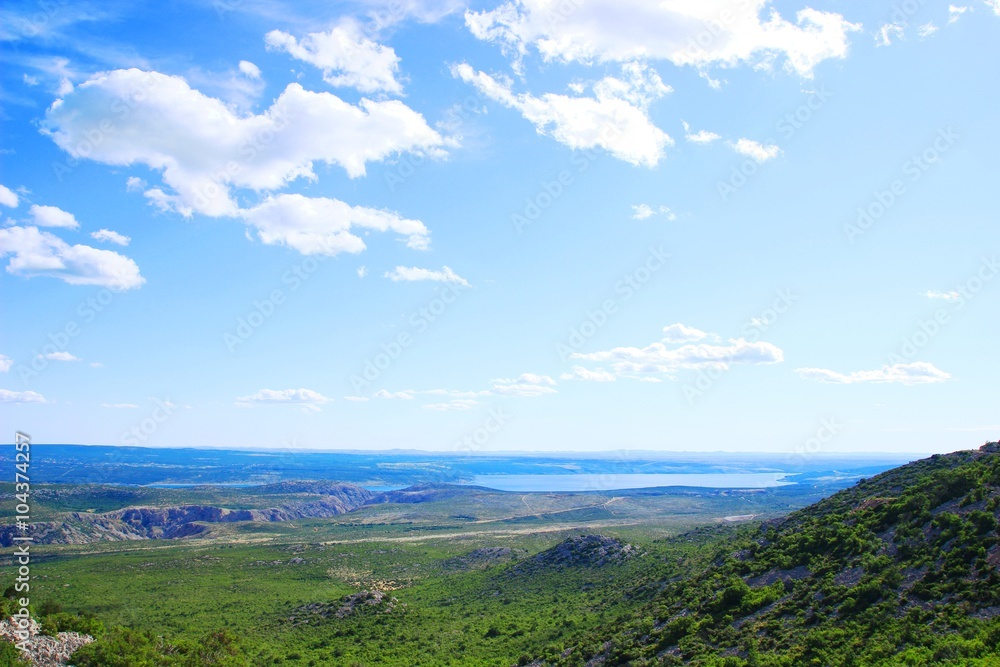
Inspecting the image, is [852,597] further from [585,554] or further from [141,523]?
[141,523]

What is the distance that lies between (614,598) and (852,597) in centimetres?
2499

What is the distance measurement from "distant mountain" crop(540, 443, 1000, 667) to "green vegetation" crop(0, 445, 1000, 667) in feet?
0.34

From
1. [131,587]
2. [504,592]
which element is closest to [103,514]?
[131,587]

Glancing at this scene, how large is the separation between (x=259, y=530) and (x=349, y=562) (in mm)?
62736

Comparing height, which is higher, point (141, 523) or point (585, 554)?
point (585, 554)

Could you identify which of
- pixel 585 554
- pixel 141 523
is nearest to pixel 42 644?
pixel 585 554

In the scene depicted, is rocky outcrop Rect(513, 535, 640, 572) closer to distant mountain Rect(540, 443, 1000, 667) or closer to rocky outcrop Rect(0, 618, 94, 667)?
distant mountain Rect(540, 443, 1000, 667)

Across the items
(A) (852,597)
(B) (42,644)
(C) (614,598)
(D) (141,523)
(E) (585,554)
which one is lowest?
(D) (141,523)

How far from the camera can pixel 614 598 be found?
4841cm

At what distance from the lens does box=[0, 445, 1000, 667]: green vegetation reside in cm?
2434

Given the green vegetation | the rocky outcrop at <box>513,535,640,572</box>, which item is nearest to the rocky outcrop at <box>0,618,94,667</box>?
the green vegetation

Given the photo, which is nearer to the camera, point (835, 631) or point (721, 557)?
point (835, 631)

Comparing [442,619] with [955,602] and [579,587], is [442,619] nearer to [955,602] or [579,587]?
[579,587]

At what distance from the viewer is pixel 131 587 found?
229 ft
